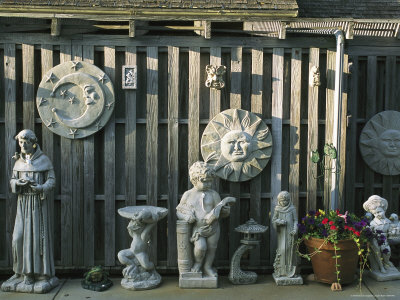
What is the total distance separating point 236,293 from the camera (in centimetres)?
627

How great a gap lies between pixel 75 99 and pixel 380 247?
437cm

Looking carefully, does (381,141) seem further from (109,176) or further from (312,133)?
(109,176)

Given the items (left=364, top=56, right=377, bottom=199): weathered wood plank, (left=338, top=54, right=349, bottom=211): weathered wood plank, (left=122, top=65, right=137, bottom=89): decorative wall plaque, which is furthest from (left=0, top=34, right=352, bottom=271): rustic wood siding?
(left=364, top=56, right=377, bottom=199): weathered wood plank

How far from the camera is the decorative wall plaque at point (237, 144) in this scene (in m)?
6.82

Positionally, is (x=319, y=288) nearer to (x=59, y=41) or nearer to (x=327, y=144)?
(x=327, y=144)

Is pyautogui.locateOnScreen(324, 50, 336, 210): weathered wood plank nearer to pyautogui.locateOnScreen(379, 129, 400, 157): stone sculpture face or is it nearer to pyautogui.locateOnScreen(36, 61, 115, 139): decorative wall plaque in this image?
Answer: pyautogui.locateOnScreen(379, 129, 400, 157): stone sculpture face

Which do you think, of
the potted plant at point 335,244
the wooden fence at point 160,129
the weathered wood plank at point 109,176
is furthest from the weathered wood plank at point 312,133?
the weathered wood plank at point 109,176

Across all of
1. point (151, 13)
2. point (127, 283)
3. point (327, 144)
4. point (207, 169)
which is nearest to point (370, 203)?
point (327, 144)

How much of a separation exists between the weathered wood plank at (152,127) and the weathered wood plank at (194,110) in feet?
1.47

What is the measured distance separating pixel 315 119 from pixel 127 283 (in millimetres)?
3234

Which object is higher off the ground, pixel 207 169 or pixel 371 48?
pixel 371 48

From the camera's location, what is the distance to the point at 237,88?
6895 mm

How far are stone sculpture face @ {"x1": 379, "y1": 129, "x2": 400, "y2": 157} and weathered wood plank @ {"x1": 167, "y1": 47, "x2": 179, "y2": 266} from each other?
2914mm

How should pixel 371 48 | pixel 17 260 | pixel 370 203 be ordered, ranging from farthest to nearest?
1. pixel 371 48
2. pixel 370 203
3. pixel 17 260
